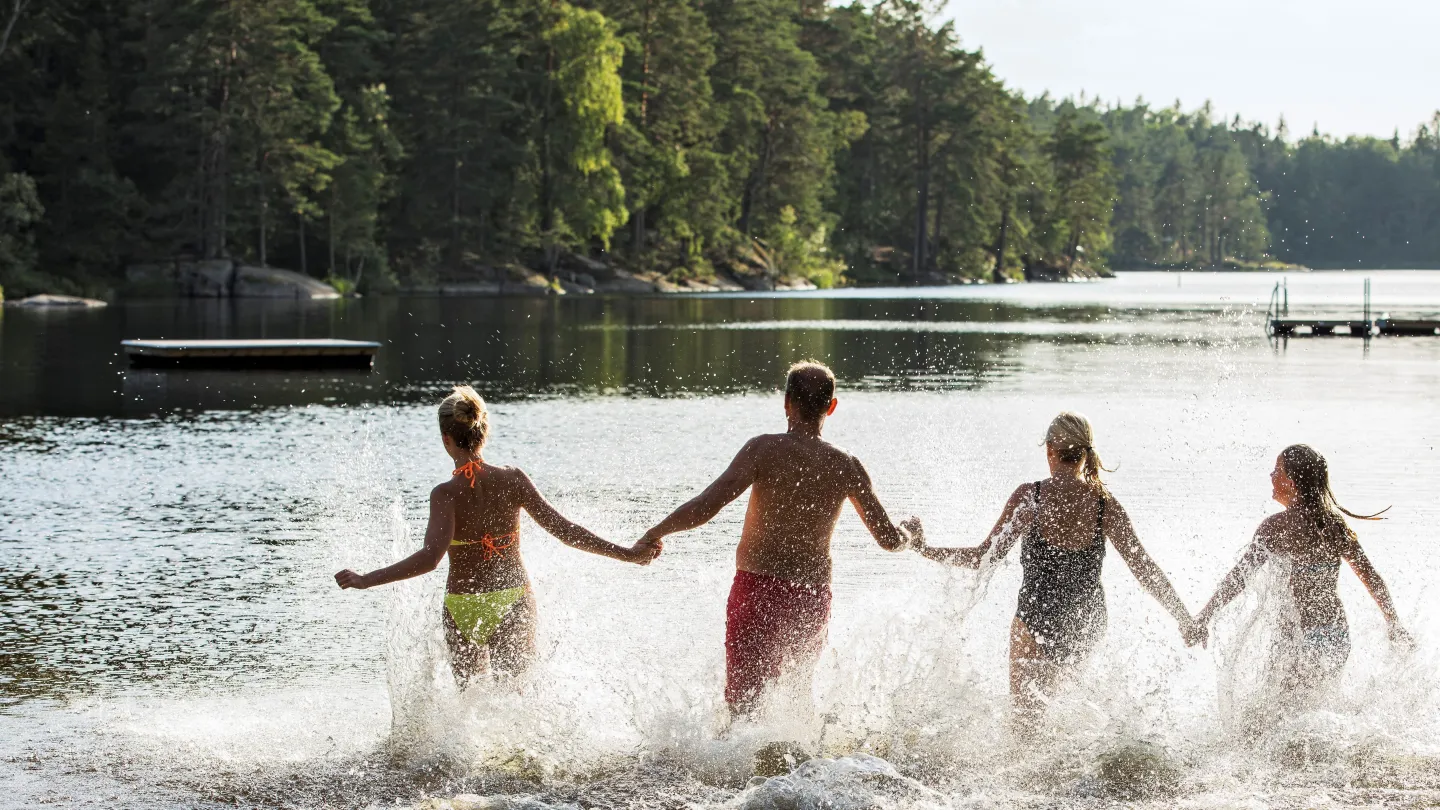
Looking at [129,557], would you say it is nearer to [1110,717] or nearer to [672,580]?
[672,580]

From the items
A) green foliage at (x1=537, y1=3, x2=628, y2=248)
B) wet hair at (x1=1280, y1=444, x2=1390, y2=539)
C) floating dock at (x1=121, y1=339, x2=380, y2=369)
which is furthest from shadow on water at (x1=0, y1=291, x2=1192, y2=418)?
wet hair at (x1=1280, y1=444, x2=1390, y2=539)

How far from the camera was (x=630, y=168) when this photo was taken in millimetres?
89250

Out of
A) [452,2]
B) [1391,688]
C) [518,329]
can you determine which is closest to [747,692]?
[1391,688]

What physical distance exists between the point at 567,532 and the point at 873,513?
143 centimetres

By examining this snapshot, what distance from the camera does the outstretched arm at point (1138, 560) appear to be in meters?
7.30

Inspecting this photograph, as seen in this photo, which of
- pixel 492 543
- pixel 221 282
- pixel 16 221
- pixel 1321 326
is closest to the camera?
pixel 492 543

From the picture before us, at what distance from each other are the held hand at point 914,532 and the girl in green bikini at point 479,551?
1233 millimetres

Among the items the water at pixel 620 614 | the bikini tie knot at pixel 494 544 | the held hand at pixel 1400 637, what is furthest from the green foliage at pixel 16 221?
the held hand at pixel 1400 637

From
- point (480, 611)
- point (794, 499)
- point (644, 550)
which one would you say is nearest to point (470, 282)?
point (644, 550)

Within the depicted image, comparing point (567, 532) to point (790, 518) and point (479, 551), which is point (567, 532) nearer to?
point (479, 551)

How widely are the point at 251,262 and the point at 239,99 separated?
305 inches

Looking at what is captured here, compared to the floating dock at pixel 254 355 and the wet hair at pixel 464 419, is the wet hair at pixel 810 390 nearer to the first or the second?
the wet hair at pixel 464 419

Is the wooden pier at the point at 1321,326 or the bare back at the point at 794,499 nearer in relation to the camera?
the bare back at the point at 794,499

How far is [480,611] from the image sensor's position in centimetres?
725
